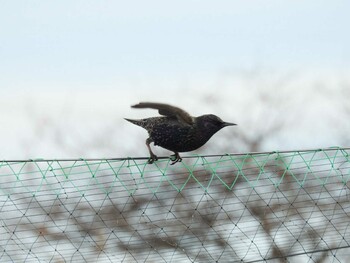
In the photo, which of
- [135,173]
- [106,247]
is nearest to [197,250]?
[106,247]

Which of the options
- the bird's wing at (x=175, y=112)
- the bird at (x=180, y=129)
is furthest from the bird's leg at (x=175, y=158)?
the bird's wing at (x=175, y=112)

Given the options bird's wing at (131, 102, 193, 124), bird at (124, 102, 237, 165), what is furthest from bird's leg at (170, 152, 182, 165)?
bird's wing at (131, 102, 193, 124)

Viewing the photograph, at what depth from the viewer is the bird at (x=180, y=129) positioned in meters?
4.09

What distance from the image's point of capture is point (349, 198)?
14.6ft

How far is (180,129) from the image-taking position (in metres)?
4.14

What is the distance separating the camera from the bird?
4086 mm

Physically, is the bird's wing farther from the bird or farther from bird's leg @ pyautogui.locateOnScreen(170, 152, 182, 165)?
bird's leg @ pyautogui.locateOnScreen(170, 152, 182, 165)

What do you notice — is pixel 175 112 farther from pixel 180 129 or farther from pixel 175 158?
pixel 175 158

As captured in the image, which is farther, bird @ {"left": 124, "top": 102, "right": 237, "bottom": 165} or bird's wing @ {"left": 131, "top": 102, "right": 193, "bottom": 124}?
bird @ {"left": 124, "top": 102, "right": 237, "bottom": 165}

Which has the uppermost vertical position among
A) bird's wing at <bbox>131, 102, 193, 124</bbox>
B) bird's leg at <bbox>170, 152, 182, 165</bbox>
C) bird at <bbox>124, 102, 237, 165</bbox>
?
bird's wing at <bbox>131, 102, 193, 124</bbox>

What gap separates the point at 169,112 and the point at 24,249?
1.00m

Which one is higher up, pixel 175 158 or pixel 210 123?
pixel 210 123

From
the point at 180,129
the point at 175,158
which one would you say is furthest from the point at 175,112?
the point at 175,158

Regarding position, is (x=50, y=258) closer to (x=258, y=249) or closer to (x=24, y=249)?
(x=24, y=249)
